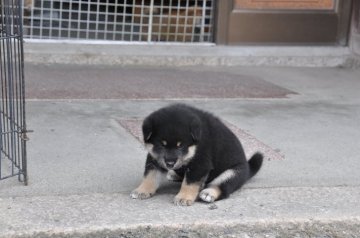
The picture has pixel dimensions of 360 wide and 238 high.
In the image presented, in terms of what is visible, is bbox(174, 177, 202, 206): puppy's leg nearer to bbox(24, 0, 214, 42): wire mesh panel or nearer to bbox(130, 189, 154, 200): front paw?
bbox(130, 189, 154, 200): front paw

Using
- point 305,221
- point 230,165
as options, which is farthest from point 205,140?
point 305,221

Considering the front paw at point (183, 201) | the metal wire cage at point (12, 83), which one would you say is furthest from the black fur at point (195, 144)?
the metal wire cage at point (12, 83)

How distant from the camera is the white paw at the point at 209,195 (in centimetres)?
449

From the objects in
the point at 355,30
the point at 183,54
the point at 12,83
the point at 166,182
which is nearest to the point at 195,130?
the point at 166,182

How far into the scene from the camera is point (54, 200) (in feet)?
14.6

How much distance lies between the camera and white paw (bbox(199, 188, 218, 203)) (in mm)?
4492

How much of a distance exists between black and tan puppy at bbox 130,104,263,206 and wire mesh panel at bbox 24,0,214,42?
5.65 m

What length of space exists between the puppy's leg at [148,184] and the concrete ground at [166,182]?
0.06 m

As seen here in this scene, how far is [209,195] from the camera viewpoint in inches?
177

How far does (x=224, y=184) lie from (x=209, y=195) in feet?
0.52

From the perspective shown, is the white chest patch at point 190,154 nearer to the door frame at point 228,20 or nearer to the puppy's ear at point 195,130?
the puppy's ear at point 195,130

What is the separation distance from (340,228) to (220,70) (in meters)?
5.69

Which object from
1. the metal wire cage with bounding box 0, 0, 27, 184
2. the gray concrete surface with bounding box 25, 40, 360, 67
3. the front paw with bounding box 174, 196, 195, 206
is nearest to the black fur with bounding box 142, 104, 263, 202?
the front paw with bounding box 174, 196, 195, 206

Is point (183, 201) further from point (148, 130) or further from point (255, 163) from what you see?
point (255, 163)
